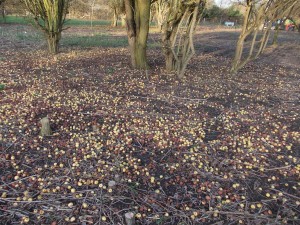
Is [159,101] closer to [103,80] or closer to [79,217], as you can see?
[103,80]

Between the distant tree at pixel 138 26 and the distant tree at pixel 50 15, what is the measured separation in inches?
128

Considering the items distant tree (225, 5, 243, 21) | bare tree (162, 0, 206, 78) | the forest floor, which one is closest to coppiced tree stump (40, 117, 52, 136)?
the forest floor

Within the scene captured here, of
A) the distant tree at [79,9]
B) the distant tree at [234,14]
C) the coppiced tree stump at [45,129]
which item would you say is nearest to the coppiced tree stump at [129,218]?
the coppiced tree stump at [45,129]

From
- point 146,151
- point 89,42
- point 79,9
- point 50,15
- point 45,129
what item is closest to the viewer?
point 146,151

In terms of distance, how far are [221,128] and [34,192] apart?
306 centimetres

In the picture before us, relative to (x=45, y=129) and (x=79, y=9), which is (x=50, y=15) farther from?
(x=79, y=9)

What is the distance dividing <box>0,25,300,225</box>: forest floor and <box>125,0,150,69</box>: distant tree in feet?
3.36

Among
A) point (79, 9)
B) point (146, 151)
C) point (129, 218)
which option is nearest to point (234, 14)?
point (79, 9)

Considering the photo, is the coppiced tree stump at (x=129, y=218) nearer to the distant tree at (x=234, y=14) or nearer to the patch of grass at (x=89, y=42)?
the patch of grass at (x=89, y=42)

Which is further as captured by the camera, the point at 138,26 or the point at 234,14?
the point at 234,14

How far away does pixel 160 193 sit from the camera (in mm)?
2717

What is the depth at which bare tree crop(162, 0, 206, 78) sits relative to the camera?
5980 mm

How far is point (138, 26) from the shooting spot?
22.5 ft

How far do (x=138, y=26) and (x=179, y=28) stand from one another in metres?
1.27
